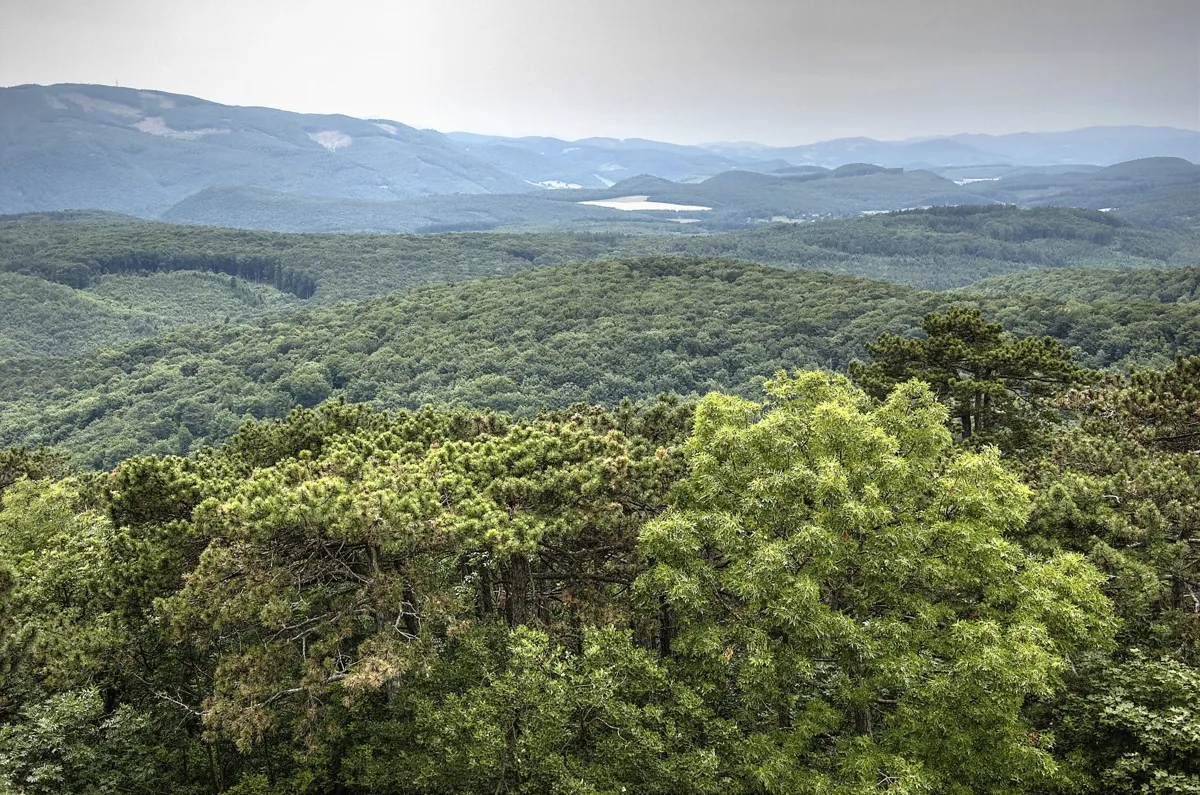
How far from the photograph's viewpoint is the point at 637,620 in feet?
58.9

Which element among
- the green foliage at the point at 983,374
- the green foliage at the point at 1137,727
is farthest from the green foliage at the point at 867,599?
the green foliage at the point at 983,374

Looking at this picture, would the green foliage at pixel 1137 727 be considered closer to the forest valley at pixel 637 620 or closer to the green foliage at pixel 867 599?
the forest valley at pixel 637 620

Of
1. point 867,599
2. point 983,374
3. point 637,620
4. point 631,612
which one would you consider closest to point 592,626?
point 631,612

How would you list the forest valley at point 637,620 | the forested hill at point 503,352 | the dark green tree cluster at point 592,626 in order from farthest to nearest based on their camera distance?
the forested hill at point 503,352, the dark green tree cluster at point 592,626, the forest valley at point 637,620

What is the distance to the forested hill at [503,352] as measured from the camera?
92375mm

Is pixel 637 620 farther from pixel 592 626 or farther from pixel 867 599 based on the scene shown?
pixel 867 599

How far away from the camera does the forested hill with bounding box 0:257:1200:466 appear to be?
Result: 92375mm

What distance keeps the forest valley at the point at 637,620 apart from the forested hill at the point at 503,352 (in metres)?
71.6

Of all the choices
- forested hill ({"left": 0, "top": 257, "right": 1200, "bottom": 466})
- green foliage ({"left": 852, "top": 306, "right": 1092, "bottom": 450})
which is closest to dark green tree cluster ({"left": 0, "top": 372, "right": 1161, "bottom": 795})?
green foliage ({"left": 852, "top": 306, "right": 1092, "bottom": 450})

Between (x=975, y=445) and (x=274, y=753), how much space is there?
21531 mm

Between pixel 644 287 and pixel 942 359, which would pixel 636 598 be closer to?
pixel 942 359

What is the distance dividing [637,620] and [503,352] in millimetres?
103611

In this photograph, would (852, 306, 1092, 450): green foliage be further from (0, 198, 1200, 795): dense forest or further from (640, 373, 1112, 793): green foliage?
(640, 373, 1112, 793): green foliage

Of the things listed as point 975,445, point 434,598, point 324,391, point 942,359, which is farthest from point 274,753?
point 324,391
